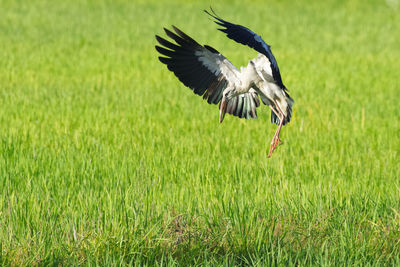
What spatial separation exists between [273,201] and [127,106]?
4110 mm

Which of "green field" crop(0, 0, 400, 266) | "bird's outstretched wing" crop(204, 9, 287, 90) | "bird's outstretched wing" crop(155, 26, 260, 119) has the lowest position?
"green field" crop(0, 0, 400, 266)

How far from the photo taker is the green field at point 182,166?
3.84 meters

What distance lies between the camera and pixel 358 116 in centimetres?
801

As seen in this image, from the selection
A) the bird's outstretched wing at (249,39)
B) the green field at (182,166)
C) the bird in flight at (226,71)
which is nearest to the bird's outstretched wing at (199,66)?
the bird in flight at (226,71)

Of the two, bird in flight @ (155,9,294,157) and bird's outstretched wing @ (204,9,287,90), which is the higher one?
bird's outstretched wing @ (204,9,287,90)

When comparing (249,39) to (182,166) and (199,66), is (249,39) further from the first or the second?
(182,166)

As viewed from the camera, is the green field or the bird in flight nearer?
the bird in flight

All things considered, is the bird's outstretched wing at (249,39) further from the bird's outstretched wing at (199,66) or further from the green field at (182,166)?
the green field at (182,166)

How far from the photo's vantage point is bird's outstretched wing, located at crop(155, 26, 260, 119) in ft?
12.7

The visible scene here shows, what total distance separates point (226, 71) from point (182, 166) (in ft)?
5.73

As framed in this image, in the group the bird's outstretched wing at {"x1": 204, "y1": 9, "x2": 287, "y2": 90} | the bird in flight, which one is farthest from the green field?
the bird's outstretched wing at {"x1": 204, "y1": 9, "x2": 287, "y2": 90}

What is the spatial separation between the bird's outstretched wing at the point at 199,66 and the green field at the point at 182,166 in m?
0.73

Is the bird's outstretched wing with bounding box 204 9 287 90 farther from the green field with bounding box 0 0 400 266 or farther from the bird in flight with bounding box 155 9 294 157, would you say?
the green field with bounding box 0 0 400 266

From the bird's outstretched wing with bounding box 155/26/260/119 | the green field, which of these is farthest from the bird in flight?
the green field
